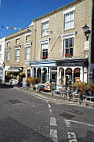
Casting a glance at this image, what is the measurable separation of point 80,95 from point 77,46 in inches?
209

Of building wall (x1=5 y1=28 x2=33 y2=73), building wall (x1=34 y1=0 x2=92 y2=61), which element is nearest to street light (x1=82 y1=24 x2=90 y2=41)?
building wall (x1=34 y1=0 x2=92 y2=61)

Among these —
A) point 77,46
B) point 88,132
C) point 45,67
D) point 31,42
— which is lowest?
point 88,132

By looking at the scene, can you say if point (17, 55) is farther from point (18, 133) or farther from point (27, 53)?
point (18, 133)

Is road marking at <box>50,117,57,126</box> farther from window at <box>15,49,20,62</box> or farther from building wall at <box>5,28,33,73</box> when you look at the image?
window at <box>15,49,20,62</box>

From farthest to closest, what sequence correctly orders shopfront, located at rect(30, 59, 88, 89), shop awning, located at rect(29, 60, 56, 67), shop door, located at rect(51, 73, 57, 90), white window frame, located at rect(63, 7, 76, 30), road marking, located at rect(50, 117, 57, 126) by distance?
shop door, located at rect(51, 73, 57, 90)
shop awning, located at rect(29, 60, 56, 67)
white window frame, located at rect(63, 7, 76, 30)
shopfront, located at rect(30, 59, 88, 89)
road marking, located at rect(50, 117, 57, 126)

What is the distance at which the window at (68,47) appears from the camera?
13894 mm

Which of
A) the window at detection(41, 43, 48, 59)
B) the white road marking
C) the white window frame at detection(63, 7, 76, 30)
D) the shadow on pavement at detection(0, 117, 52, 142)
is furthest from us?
the window at detection(41, 43, 48, 59)

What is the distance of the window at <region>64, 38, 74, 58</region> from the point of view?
13.9 meters

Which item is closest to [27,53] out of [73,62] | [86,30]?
[73,62]

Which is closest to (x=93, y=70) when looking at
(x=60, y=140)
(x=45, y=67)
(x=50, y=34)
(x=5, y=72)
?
(x=45, y=67)

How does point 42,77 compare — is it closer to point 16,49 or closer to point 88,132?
point 16,49

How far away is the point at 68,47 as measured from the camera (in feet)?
Answer: 46.6

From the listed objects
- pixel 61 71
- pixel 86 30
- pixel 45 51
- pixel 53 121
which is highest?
pixel 86 30

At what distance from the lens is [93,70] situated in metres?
12.4
